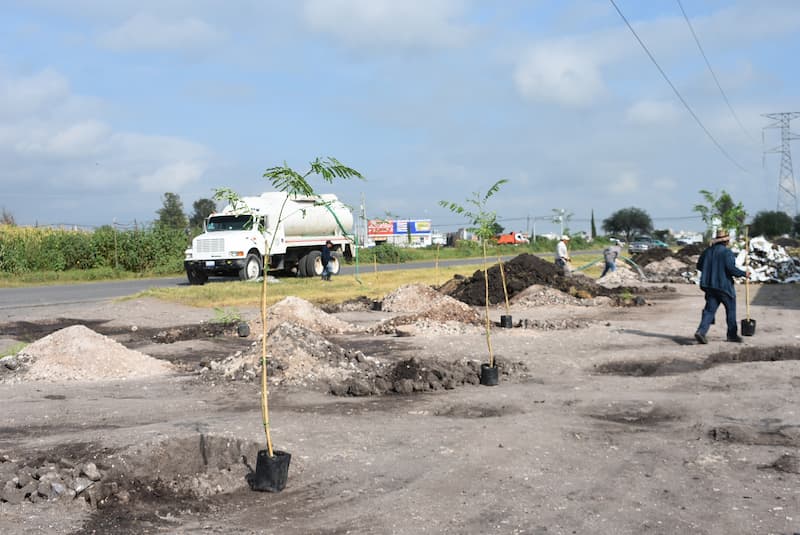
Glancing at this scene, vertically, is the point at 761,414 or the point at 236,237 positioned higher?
the point at 236,237

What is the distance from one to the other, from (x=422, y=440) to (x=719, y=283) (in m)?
8.29

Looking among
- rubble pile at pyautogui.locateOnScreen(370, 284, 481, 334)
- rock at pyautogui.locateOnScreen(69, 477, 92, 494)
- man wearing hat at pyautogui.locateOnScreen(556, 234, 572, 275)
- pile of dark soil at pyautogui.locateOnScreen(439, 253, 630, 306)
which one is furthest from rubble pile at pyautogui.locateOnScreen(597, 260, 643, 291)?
rock at pyautogui.locateOnScreen(69, 477, 92, 494)

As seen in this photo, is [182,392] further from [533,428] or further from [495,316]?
[495,316]

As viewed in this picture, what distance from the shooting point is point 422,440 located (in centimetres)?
777

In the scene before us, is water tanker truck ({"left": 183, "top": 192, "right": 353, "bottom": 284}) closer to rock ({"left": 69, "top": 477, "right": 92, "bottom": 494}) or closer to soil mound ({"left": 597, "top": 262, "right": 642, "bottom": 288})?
soil mound ({"left": 597, "top": 262, "right": 642, "bottom": 288})

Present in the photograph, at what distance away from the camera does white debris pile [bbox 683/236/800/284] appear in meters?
31.4

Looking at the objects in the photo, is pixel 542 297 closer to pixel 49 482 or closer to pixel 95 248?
pixel 49 482

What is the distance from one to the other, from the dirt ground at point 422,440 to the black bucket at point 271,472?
113mm

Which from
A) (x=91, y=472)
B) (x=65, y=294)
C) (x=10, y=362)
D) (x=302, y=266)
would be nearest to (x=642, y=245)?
(x=302, y=266)

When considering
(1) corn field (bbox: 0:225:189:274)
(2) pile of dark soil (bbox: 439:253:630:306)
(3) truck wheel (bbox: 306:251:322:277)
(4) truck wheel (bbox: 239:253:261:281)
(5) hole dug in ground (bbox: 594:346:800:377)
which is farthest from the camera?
(1) corn field (bbox: 0:225:189:274)

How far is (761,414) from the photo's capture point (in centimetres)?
873

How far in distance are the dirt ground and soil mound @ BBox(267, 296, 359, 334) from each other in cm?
222

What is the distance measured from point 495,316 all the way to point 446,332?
14.0 feet

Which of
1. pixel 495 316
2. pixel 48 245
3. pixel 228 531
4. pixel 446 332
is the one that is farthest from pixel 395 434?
pixel 48 245
